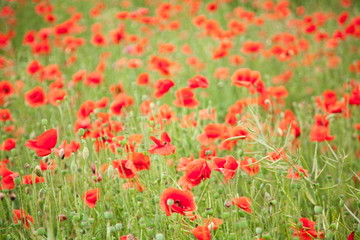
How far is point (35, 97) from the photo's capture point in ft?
7.95

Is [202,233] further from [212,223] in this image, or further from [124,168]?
[124,168]

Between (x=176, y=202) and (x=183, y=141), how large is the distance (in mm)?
802

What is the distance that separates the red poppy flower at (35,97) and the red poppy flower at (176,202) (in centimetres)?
145

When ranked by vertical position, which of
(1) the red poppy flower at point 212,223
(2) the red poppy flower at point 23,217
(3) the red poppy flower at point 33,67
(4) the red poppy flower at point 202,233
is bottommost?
(2) the red poppy flower at point 23,217

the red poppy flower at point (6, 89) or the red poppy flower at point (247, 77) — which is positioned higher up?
the red poppy flower at point (247, 77)

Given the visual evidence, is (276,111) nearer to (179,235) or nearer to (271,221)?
(271,221)

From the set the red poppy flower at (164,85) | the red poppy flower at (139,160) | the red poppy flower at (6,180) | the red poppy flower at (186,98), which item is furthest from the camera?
the red poppy flower at (186,98)

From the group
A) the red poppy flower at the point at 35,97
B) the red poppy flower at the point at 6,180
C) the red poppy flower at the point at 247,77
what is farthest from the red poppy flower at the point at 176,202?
the red poppy flower at the point at 35,97

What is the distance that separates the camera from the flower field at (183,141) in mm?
1455

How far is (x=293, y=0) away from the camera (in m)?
6.71

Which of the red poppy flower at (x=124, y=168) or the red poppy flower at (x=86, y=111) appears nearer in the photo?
the red poppy flower at (x=124, y=168)

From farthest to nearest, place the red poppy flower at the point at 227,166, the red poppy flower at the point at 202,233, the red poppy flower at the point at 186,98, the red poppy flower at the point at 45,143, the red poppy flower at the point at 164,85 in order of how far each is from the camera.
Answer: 1. the red poppy flower at the point at 186,98
2. the red poppy flower at the point at 164,85
3. the red poppy flower at the point at 45,143
4. the red poppy flower at the point at 227,166
5. the red poppy flower at the point at 202,233

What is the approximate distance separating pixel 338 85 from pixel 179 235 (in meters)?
2.69

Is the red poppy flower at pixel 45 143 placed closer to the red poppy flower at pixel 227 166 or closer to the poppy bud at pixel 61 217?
the poppy bud at pixel 61 217
